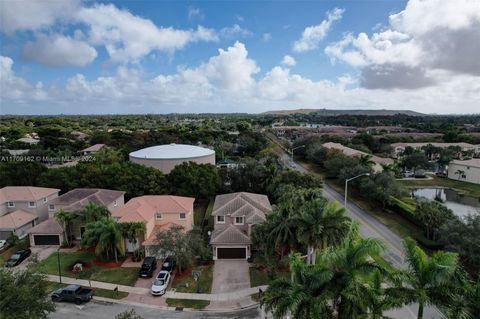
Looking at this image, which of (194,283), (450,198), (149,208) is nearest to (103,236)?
(149,208)

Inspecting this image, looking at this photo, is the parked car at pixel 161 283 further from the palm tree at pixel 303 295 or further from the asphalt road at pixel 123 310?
the palm tree at pixel 303 295

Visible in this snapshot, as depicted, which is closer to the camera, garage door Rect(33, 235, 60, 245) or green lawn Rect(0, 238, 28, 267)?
green lawn Rect(0, 238, 28, 267)

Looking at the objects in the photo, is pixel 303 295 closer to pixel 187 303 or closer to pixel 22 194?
pixel 187 303

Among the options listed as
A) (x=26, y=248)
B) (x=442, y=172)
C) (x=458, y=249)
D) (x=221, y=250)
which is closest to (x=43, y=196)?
(x=26, y=248)

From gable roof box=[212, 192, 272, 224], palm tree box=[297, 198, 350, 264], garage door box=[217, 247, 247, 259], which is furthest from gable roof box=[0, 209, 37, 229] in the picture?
palm tree box=[297, 198, 350, 264]

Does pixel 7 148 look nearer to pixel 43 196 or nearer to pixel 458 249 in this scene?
pixel 43 196

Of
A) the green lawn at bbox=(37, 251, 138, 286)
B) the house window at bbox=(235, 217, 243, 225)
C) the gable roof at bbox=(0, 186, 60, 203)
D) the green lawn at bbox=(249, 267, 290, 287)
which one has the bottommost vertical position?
the green lawn at bbox=(249, 267, 290, 287)

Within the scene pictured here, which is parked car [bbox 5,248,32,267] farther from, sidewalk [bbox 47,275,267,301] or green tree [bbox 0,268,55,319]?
green tree [bbox 0,268,55,319]
